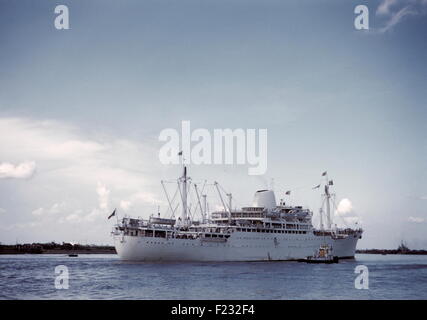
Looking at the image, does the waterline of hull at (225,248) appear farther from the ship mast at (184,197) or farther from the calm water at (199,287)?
the calm water at (199,287)

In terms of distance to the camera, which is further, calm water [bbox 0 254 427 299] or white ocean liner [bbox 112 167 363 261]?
white ocean liner [bbox 112 167 363 261]

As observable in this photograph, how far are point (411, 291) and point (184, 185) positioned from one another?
45.8 meters

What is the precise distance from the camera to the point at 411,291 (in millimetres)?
37500

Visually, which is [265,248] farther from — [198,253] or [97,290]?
[97,290]

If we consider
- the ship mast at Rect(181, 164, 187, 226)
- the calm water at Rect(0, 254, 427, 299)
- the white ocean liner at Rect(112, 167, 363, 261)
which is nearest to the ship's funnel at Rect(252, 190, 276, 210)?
the white ocean liner at Rect(112, 167, 363, 261)

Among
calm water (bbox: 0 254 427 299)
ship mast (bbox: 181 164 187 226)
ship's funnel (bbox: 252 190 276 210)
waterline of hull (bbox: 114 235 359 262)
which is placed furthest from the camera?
ship's funnel (bbox: 252 190 276 210)

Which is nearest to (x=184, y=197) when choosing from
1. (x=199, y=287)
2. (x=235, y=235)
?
(x=235, y=235)

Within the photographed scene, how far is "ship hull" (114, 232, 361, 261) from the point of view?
210 feet

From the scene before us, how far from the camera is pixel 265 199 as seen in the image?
87.9 metres

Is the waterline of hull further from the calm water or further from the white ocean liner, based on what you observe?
the calm water

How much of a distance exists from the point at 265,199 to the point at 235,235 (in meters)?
16.6

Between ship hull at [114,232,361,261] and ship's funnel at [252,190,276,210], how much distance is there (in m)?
8.17

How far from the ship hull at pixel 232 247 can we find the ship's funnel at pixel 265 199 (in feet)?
26.8
